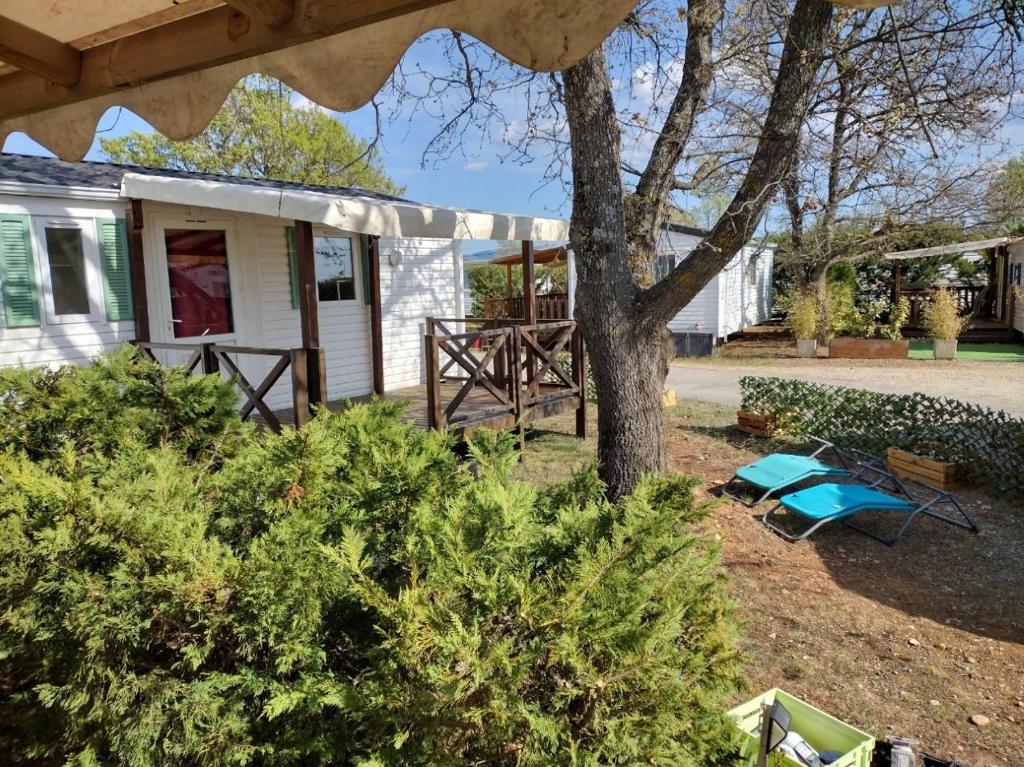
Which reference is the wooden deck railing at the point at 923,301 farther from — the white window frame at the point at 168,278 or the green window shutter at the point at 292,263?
the white window frame at the point at 168,278

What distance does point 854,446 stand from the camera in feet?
27.9

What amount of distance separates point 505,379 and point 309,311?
3.40 metres

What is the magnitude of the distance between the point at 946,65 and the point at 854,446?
13.9 ft

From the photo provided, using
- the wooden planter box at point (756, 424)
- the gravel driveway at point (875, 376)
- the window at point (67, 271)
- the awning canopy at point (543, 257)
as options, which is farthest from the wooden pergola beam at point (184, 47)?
the awning canopy at point (543, 257)

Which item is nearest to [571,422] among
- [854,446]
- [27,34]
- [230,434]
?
[854,446]

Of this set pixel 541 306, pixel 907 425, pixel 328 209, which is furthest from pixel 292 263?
pixel 541 306

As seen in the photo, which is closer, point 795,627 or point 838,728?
point 838,728

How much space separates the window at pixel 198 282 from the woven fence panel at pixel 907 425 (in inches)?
274

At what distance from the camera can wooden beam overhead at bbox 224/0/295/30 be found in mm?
1961

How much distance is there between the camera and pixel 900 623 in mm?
4520

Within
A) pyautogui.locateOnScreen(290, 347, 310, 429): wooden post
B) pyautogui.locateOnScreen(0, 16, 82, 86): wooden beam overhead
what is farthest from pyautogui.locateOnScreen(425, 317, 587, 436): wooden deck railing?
pyautogui.locateOnScreen(0, 16, 82, 86): wooden beam overhead

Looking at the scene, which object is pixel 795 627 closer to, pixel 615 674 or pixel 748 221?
pixel 748 221

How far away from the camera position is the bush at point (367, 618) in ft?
5.05

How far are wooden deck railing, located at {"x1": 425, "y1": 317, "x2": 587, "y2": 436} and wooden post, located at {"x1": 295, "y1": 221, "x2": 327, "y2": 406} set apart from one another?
1066 millimetres
